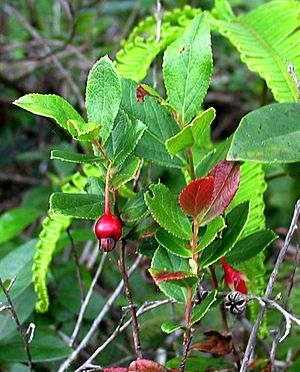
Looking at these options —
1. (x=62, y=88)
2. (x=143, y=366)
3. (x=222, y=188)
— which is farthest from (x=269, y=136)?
(x=62, y=88)

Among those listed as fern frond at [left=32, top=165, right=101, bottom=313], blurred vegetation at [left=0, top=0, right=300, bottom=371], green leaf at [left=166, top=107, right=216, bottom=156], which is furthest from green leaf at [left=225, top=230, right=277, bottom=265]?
blurred vegetation at [left=0, top=0, right=300, bottom=371]

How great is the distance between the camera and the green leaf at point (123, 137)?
763mm

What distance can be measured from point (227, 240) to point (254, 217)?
0.22 m

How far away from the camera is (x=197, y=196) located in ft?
2.50

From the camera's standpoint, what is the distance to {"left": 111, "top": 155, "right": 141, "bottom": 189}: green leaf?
2.52 ft

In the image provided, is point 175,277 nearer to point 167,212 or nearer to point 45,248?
point 167,212

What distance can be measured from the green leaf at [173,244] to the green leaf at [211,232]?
0.02 metres

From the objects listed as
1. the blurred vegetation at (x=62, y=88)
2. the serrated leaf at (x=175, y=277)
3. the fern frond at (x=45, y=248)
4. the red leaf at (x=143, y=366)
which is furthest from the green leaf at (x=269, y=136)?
the blurred vegetation at (x=62, y=88)

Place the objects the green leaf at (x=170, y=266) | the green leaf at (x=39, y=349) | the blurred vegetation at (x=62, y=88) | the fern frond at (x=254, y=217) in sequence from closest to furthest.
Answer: the green leaf at (x=170, y=266) < the fern frond at (x=254, y=217) < the green leaf at (x=39, y=349) < the blurred vegetation at (x=62, y=88)

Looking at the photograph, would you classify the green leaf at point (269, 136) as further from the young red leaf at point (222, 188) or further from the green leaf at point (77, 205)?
the green leaf at point (77, 205)

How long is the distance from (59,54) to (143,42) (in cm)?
118

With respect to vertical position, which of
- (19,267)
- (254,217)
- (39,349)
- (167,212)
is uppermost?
(167,212)

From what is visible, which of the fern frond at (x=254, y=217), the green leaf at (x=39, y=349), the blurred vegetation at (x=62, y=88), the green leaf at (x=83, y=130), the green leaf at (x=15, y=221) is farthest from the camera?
Result: the blurred vegetation at (x=62, y=88)

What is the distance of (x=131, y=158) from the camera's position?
0.81 metres
